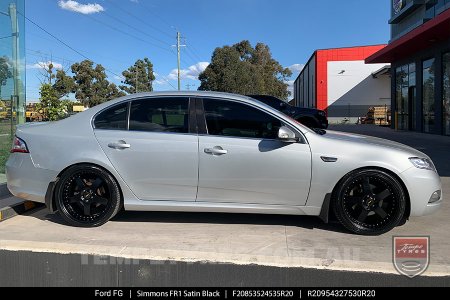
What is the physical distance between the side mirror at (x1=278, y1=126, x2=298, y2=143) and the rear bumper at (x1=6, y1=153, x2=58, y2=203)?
2.62 metres

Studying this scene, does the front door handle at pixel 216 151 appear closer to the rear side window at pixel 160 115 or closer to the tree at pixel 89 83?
the rear side window at pixel 160 115

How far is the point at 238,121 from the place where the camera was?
16.2 ft

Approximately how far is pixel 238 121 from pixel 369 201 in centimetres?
168

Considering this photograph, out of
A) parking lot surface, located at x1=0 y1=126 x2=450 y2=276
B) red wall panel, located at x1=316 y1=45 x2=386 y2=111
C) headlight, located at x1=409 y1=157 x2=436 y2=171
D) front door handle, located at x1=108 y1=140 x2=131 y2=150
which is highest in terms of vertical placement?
red wall panel, located at x1=316 y1=45 x2=386 y2=111

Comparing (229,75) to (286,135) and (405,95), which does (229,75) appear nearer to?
(405,95)

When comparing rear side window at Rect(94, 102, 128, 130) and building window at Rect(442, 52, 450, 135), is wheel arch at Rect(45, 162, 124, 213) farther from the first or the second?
building window at Rect(442, 52, 450, 135)

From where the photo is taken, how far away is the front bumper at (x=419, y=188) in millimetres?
4598

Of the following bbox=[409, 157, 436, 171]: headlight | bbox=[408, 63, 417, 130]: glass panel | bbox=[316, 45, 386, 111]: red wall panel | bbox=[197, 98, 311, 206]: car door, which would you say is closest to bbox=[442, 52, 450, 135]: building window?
bbox=[408, 63, 417, 130]: glass panel

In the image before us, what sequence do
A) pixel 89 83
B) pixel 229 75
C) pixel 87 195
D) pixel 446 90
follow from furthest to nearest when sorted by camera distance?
pixel 89 83 → pixel 229 75 → pixel 446 90 → pixel 87 195

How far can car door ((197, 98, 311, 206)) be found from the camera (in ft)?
15.4

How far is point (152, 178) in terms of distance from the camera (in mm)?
4898

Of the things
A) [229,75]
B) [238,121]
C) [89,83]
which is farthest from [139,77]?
[238,121]

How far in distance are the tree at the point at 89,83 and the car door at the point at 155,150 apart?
2980 inches
